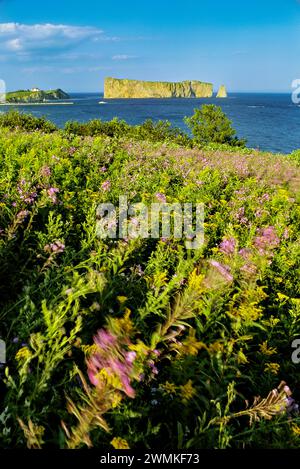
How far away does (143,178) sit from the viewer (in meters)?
5.89

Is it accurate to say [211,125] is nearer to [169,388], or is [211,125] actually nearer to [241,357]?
[241,357]

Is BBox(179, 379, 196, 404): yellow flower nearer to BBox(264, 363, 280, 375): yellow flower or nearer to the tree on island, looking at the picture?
BBox(264, 363, 280, 375): yellow flower

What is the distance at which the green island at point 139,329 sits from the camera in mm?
1654

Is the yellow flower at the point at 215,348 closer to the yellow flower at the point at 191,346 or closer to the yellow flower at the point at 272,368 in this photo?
the yellow flower at the point at 191,346

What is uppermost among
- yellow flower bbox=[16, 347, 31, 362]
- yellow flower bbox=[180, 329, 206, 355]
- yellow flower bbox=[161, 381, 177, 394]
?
yellow flower bbox=[16, 347, 31, 362]

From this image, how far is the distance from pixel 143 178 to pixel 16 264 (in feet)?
10.7

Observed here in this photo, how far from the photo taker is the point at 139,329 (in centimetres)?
225

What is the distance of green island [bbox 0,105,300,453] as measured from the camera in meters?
1.65

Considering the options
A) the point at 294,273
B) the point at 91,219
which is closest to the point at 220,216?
the point at 294,273

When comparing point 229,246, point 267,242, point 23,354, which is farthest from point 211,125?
point 23,354

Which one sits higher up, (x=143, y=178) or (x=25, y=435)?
(x=143, y=178)

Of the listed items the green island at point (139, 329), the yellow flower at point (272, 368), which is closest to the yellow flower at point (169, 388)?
the green island at point (139, 329)

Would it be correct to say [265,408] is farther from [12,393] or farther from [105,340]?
[12,393]

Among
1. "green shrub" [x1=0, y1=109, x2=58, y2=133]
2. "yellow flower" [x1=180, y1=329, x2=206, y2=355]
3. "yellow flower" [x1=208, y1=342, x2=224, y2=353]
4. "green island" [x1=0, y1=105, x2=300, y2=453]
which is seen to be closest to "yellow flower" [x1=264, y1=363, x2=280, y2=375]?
Answer: "green island" [x1=0, y1=105, x2=300, y2=453]
